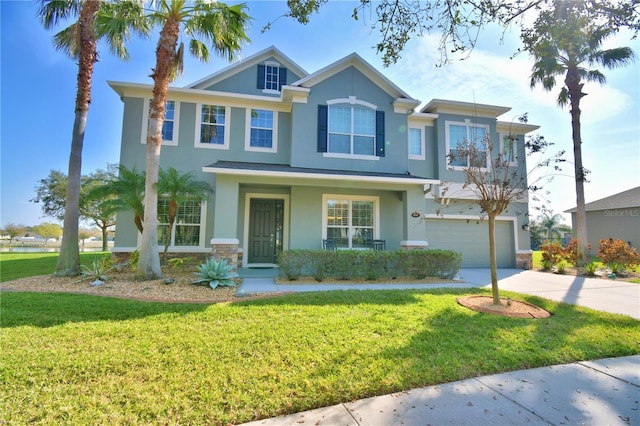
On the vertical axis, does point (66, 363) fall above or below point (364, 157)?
below

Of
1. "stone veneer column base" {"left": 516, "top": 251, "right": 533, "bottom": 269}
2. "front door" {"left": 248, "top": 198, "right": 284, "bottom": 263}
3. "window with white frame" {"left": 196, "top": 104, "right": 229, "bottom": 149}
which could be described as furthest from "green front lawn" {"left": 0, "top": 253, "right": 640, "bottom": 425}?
"stone veneer column base" {"left": 516, "top": 251, "right": 533, "bottom": 269}

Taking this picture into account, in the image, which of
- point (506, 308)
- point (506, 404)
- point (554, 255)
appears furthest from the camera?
point (554, 255)

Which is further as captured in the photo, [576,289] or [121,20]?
[576,289]

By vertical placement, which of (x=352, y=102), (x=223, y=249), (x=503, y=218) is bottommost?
(x=223, y=249)

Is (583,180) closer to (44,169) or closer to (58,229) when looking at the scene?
(44,169)

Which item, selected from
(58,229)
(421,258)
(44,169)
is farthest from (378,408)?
(58,229)

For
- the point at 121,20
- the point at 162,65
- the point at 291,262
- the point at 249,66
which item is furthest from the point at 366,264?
the point at 249,66

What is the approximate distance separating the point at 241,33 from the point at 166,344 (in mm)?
8492

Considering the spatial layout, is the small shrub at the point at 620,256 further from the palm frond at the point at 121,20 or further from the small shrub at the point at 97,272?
the palm frond at the point at 121,20

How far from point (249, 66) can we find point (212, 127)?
11.5 ft

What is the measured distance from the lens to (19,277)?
27.4ft

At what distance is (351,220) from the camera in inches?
448

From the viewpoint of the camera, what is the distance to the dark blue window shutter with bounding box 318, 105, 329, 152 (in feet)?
36.0

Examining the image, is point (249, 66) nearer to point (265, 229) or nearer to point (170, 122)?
point (170, 122)
